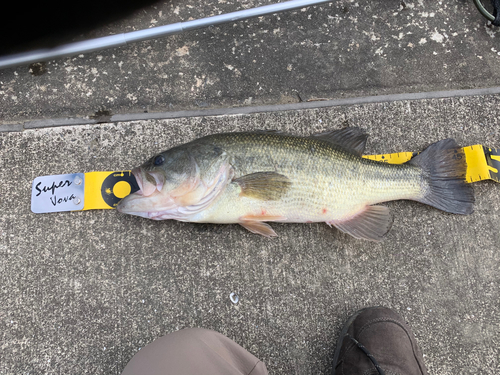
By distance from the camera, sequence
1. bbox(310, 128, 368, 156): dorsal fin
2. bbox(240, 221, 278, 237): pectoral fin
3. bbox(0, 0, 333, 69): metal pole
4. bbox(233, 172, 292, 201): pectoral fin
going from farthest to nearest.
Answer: bbox(0, 0, 333, 69): metal pole < bbox(310, 128, 368, 156): dorsal fin < bbox(240, 221, 278, 237): pectoral fin < bbox(233, 172, 292, 201): pectoral fin

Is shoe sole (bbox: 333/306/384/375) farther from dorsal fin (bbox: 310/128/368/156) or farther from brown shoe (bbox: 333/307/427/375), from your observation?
dorsal fin (bbox: 310/128/368/156)

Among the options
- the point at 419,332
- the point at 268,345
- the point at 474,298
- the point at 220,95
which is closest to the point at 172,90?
the point at 220,95

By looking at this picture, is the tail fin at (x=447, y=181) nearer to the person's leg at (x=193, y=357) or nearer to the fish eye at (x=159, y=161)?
the person's leg at (x=193, y=357)

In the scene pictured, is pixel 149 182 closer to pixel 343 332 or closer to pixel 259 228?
pixel 259 228

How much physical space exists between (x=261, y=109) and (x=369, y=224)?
1.26 meters

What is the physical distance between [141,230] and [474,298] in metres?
2.59

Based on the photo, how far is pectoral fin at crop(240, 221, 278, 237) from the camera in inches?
81.9

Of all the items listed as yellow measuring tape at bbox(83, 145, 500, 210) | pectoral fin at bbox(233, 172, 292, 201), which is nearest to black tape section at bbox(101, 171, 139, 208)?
yellow measuring tape at bbox(83, 145, 500, 210)

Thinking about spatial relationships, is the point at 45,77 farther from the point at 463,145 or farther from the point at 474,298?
the point at 474,298

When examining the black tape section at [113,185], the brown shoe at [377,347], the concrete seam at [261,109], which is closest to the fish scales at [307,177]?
the concrete seam at [261,109]

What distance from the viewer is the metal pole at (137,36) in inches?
93.0

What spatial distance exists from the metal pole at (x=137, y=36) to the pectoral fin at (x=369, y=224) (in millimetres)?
1724

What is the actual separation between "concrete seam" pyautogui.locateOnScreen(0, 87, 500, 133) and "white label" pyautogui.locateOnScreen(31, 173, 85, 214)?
48 centimetres

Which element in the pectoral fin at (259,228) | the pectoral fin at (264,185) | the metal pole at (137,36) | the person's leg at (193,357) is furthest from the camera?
the metal pole at (137,36)
